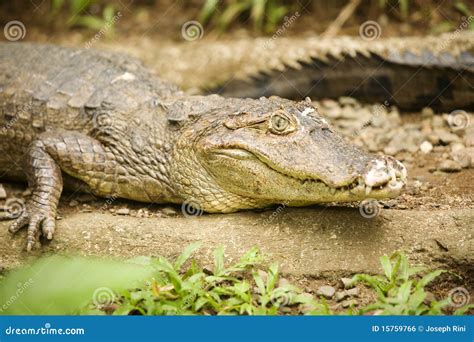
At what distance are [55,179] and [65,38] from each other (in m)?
3.86

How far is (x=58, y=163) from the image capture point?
472cm

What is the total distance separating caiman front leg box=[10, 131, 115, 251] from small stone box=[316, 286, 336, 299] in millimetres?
1777

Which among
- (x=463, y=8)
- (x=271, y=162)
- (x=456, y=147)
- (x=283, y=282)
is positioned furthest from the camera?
(x=463, y=8)

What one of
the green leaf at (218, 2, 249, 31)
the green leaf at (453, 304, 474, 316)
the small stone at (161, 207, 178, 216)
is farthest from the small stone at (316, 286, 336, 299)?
the green leaf at (218, 2, 249, 31)

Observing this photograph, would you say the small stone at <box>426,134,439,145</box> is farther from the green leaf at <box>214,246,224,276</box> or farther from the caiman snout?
the green leaf at <box>214,246,224,276</box>

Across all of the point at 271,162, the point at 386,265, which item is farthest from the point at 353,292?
the point at 271,162

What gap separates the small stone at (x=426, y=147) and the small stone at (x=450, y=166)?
0.34 metres

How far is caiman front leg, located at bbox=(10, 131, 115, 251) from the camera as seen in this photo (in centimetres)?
456

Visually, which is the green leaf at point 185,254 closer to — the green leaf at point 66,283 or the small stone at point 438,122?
the green leaf at point 66,283

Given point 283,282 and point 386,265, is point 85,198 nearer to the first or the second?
point 283,282

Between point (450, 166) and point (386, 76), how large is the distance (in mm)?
1369

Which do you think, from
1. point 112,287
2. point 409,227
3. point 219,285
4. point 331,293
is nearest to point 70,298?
point 112,287

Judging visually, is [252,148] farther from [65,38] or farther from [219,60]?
[65,38]

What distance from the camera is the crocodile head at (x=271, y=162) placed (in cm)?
381
